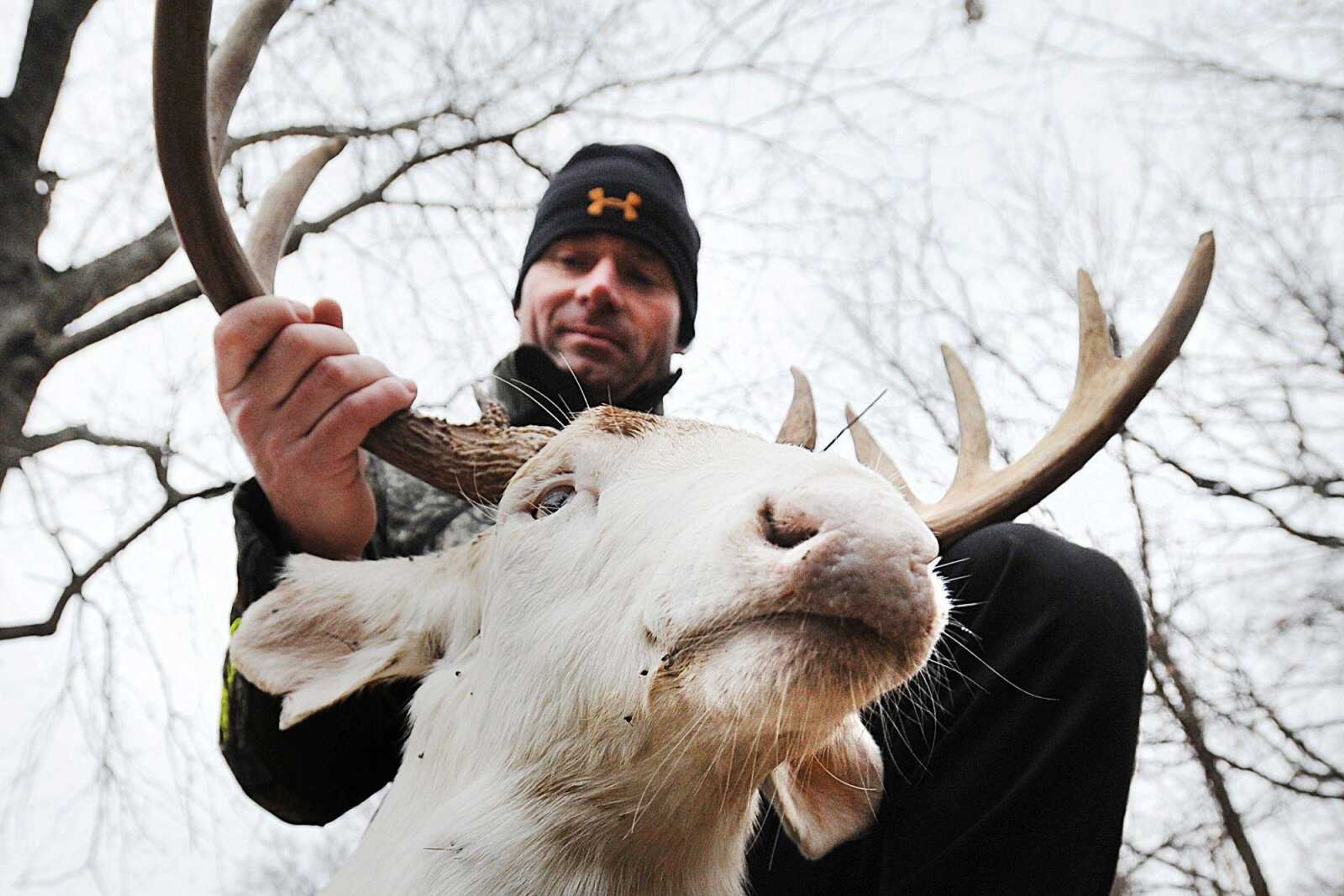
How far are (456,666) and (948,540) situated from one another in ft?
4.13

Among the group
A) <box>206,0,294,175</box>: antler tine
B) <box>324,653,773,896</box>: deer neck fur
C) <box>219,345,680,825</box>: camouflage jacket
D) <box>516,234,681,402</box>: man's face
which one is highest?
<box>516,234,681,402</box>: man's face

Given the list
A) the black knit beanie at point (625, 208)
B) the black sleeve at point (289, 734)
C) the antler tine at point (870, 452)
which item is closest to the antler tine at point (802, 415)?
the antler tine at point (870, 452)

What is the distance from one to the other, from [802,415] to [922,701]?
0.90 meters

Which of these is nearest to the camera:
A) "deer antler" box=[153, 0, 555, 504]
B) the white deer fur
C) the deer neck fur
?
the white deer fur

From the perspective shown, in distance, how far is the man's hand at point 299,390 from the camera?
1810 mm

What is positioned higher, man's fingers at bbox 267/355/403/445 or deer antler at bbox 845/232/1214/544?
deer antler at bbox 845/232/1214/544

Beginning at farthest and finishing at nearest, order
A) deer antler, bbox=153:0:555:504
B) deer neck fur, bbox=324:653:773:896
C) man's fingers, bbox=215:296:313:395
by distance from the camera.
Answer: man's fingers, bbox=215:296:313:395
deer antler, bbox=153:0:555:504
deer neck fur, bbox=324:653:773:896

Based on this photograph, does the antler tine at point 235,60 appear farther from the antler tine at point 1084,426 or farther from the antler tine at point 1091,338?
the antler tine at point 1091,338

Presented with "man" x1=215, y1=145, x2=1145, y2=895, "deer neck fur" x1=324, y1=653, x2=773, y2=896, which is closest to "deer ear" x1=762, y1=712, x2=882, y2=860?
"man" x1=215, y1=145, x2=1145, y2=895

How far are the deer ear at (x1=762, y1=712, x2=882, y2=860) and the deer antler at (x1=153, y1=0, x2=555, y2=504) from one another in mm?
890

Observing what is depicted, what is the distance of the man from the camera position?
186cm

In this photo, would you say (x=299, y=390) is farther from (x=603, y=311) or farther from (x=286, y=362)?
(x=603, y=311)

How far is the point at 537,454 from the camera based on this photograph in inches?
74.4

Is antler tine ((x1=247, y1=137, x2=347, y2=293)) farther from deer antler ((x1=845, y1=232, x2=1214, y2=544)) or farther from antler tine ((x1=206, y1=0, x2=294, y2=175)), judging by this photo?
deer antler ((x1=845, y1=232, x2=1214, y2=544))
